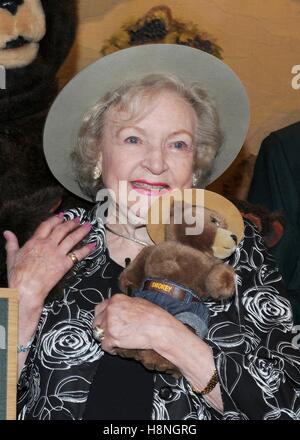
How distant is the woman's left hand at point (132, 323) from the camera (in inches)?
58.2

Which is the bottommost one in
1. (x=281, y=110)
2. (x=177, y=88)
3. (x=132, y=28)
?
(x=281, y=110)

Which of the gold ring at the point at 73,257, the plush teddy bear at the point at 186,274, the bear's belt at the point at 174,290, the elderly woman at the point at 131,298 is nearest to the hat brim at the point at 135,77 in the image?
the elderly woman at the point at 131,298

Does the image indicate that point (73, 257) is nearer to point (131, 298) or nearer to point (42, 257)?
point (42, 257)

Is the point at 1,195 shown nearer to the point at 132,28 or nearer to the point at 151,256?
the point at 151,256

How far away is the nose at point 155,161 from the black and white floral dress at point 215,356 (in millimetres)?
216

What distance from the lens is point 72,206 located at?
1967 mm

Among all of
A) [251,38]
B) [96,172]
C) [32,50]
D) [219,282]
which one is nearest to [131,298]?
[219,282]

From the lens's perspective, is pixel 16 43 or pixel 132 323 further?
pixel 16 43

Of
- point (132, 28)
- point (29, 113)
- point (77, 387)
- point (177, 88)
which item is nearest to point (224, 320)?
point (77, 387)

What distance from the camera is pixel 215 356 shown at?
1510 mm

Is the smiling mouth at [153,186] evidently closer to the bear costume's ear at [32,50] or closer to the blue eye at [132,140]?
the blue eye at [132,140]

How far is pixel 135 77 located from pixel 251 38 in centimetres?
97

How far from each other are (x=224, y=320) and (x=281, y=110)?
1.23 metres

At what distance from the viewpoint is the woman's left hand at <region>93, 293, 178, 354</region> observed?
58.2 inches
